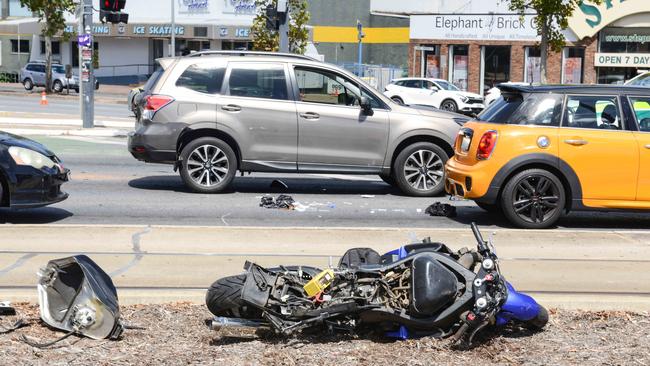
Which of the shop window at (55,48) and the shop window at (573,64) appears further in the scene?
the shop window at (55,48)

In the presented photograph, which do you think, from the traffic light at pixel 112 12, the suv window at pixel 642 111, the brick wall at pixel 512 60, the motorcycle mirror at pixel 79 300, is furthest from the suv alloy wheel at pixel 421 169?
the brick wall at pixel 512 60

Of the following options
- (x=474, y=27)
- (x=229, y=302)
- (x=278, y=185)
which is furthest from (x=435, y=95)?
(x=229, y=302)

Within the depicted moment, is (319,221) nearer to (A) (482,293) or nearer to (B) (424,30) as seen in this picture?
(A) (482,293)

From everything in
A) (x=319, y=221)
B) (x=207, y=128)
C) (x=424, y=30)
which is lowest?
(x=319, y=221)

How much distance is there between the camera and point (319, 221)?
1192 centimetres

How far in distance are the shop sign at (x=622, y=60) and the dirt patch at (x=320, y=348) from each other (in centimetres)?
3813

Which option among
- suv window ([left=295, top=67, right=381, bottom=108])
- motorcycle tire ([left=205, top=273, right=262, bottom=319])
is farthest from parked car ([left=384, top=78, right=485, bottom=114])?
motorcycle tire ([left=205, top=273, right=262, bottom=319])

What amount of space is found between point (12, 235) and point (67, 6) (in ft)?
133

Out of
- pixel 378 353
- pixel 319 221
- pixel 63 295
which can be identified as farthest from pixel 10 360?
pixel 319 221

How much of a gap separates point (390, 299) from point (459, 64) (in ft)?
140

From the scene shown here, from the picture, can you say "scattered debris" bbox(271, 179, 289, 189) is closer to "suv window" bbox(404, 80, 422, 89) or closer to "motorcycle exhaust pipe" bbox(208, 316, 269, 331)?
"motorcycle exhaust pipe" bbox(208, 316, 269, 331)

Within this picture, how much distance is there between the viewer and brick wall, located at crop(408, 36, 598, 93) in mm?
44094

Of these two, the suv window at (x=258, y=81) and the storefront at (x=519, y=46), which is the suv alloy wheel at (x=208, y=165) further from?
the storefront at (x=519, y=46)

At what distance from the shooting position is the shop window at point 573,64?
1747 inches
